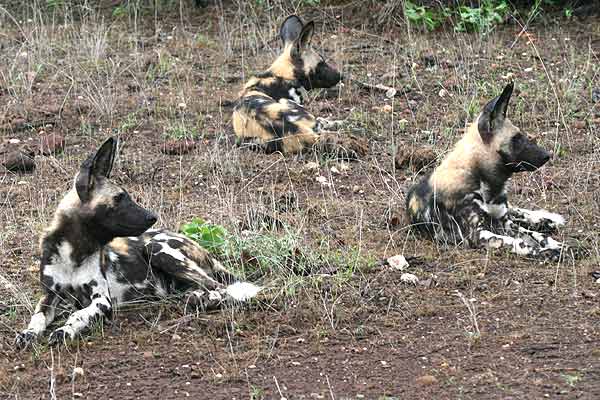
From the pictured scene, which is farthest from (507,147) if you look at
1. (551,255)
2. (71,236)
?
(71,236)

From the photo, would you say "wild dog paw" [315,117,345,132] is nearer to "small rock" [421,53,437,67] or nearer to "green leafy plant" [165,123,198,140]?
"green leafy plant" [165,123,198,140]

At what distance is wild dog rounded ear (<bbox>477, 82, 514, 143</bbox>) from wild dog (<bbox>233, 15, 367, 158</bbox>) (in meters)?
1.45

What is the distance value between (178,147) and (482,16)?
10.9 ft

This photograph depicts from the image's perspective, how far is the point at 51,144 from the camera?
741cm

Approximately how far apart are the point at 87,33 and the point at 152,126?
1750 millimetres

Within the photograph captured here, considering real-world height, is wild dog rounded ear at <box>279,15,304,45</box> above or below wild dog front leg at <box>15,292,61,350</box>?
above

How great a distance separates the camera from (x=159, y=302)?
5.01 metres

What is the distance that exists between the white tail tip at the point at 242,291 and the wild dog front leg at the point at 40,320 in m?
0.75

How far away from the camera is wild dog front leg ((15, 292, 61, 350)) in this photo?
460cm

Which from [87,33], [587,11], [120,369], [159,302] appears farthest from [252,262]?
[587,11]

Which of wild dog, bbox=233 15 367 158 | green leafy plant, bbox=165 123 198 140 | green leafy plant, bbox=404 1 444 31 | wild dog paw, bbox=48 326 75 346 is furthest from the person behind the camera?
green leafy plant, bbox=404 1 444 31

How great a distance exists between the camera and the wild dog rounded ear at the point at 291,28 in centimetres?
840

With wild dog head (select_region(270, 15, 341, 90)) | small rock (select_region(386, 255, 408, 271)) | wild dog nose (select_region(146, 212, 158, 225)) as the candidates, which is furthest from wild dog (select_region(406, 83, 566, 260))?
wild dog head (select_region(270, 15, 341, 90))

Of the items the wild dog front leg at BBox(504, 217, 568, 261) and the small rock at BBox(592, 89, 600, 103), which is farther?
the small rock at BBox(592, 89, 600, 103)
